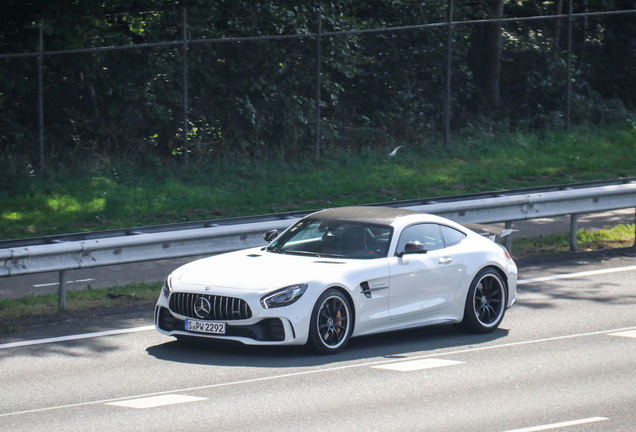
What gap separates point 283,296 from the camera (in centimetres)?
1016

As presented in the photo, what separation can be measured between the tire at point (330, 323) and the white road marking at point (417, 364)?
60 cm

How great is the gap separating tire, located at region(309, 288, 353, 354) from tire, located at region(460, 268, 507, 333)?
158 cm

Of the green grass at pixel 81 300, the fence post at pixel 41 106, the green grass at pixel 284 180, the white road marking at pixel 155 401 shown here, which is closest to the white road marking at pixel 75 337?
the green grass at pixel 81 300

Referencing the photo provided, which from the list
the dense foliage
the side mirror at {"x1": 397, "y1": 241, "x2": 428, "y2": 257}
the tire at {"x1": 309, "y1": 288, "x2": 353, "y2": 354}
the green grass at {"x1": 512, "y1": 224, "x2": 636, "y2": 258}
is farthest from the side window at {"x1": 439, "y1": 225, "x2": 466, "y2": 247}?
the dense foliage

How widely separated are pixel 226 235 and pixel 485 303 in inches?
145

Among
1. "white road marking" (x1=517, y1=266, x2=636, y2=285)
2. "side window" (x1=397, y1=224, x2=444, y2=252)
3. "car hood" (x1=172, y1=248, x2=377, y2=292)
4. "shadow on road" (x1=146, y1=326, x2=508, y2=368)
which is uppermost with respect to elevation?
"side window" (x1=397, y1=224, x2=444, y2=252)

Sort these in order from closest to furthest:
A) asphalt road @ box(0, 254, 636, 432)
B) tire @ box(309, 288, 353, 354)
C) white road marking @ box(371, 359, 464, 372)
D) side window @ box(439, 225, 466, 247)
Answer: asphalt road @ box(0, 254, 636, 432), white road marking @ box(371, 359, 464, 372), tire @ box(309, 288, 353, 354), side window @ box(439, 225, 466, 247)

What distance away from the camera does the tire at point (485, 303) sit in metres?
11.6

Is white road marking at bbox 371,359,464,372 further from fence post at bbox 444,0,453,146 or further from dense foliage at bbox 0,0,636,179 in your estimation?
fence post at bbox 444,0,453,146

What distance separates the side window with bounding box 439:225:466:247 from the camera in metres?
11.8

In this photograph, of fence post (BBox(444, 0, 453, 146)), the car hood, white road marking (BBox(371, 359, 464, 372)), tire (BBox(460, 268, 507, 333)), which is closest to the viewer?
white road marking (BBox(371, 359, 464, 372))

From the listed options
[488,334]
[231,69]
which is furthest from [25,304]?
[231,69]

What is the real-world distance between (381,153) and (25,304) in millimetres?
11087

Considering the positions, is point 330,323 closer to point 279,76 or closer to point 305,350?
point 305,350
